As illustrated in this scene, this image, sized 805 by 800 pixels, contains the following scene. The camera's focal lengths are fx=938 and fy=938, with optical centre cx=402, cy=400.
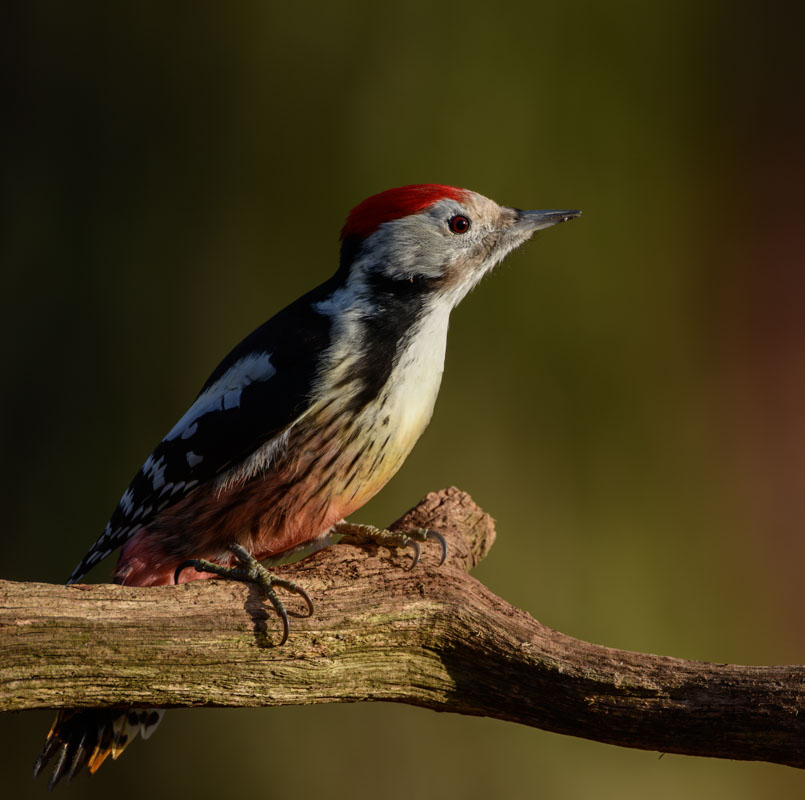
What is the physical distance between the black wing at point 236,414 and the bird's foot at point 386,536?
33 centimetres

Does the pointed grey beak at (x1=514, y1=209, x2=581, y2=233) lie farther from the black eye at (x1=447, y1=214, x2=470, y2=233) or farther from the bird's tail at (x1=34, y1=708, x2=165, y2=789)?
the bird's tail at (x1=34, y1=708, x2=165, y2=789)

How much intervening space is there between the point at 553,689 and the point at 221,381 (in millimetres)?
1047

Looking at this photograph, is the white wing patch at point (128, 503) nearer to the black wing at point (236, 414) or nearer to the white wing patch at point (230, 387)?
the black wing at point (236, 414)

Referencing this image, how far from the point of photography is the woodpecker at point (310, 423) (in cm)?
208

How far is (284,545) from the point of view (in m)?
2.25

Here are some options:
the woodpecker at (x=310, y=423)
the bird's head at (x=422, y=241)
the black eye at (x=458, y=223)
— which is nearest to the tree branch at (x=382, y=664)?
the woodpecker at (x=310, y=423)

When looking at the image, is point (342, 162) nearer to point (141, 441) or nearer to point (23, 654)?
point (141, 441)

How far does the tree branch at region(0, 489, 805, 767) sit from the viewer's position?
1682 mm

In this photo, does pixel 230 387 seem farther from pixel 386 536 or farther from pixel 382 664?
pixel 382 664

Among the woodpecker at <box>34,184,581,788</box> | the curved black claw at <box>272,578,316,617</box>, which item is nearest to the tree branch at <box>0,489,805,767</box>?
the curved black claw at <box>272,578,316,617</box>

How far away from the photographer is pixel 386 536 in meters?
2.20

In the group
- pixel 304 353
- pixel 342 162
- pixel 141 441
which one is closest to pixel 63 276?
pixel 141 441

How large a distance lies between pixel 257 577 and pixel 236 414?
1.32ft

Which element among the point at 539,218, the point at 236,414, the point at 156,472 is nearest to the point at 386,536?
the point at 236,414
